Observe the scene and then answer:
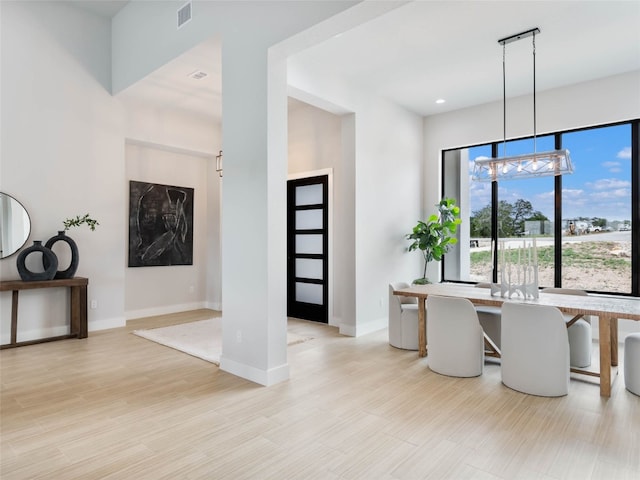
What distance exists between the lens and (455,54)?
4.56 meters

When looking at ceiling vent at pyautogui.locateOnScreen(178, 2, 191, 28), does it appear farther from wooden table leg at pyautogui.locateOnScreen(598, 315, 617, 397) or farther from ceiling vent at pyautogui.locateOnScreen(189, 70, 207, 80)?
wooden table leg at pyautogui.locateOnScreen(598, 315, 617, 397)

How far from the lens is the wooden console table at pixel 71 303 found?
4488 millimetres

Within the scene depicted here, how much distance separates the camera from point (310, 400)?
10.2 feet

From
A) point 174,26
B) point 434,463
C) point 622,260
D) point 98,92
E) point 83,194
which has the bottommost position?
point 434,463

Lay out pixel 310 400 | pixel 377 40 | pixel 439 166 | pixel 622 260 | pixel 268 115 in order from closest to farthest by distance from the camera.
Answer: pixel 310 400, pixel 268 115, pixel 377 40, pixel 622 260, pixel 439 166

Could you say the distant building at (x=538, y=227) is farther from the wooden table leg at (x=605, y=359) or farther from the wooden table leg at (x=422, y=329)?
the wooden table leg at (x=605, y=359)

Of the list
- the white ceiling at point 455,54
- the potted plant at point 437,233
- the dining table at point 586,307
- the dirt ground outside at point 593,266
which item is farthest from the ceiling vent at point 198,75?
the dirt ground outside at point 593,266

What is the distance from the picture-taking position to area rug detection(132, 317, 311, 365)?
4395 millimetres

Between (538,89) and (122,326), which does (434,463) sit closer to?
Answer: (122,326)

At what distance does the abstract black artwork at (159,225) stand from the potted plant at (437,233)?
375 cm

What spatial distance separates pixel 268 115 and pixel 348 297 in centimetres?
283

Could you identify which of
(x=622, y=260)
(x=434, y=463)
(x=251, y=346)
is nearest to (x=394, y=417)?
(x=434, y=463)

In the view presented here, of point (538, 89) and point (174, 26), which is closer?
point (174, 26)

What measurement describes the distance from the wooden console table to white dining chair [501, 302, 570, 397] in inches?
187
